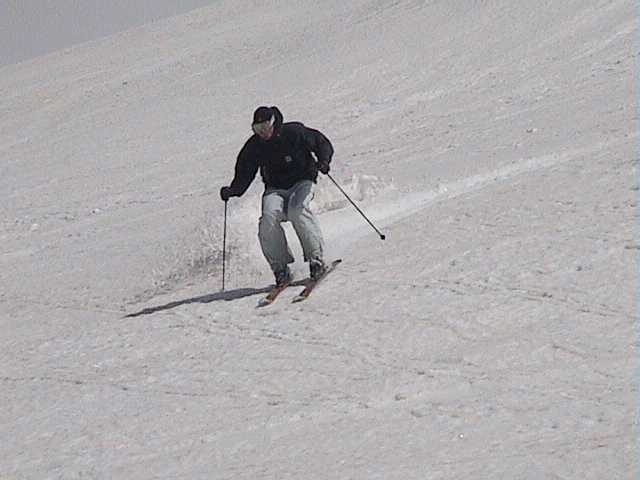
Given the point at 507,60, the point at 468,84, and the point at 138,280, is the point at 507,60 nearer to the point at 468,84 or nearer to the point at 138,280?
the point at 468,84

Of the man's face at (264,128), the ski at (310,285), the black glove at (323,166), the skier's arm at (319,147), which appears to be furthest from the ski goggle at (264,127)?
the ski at (310,285)

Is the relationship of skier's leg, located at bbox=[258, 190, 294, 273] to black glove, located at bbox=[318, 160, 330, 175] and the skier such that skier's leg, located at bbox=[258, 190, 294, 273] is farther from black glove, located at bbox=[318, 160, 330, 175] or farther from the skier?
black glove, located at bbox=[318, 160, 330, 175]

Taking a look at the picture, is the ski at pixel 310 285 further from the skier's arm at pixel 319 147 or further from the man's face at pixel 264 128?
the man's face at pixel 264 128

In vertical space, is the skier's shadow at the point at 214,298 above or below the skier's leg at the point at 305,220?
below

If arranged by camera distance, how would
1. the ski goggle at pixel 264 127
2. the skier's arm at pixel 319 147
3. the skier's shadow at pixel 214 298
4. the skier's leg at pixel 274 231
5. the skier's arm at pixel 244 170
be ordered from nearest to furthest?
the ski goggle at pixel 264 127
the skier's arm at pixel 319 147
the skier's leg at pixel 274 231
the skier's arm at pixel 244 170
the skier's shadow at pixel 214 298

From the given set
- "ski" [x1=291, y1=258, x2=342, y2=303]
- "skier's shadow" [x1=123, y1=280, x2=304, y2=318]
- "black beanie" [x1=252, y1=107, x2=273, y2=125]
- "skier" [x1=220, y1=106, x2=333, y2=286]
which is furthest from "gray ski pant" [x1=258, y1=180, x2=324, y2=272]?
"black beanie" [x1=252, y1=107, x2=273, y2=125]

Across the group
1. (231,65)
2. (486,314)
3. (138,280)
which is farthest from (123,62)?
(486,314)

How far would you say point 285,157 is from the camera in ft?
27.7

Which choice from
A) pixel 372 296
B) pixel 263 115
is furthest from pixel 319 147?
pixel 372 296

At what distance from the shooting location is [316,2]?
30.2m

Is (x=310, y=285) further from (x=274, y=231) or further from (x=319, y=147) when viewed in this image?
(x=319, y=147)

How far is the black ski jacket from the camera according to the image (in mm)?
8359

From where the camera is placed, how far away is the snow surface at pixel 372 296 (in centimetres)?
558

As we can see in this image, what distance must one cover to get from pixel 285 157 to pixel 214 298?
1231 mm
